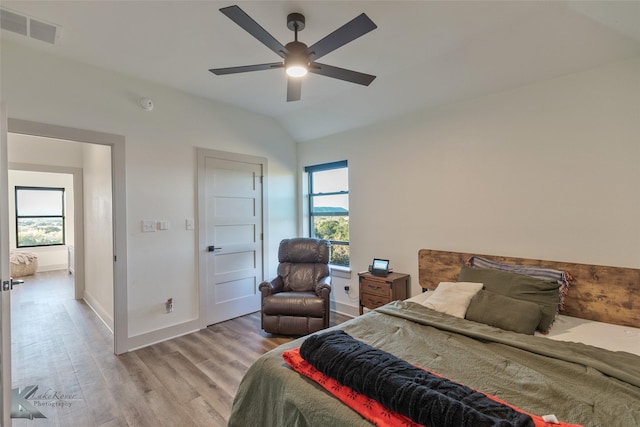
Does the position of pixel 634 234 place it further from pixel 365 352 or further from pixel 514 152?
Result: pixel 365 352

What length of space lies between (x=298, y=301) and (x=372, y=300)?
84 centimetres

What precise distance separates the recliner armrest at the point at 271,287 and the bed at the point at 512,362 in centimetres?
151

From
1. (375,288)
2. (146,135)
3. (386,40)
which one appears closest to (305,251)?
(375,288)

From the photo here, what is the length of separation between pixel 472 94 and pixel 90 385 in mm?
4362

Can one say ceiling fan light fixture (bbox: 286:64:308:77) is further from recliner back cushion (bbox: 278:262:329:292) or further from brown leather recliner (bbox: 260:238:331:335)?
recliner back cushion (bbox: 278:262:329:292)

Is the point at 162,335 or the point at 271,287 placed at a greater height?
the point at 271,287

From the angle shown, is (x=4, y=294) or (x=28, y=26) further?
(x=28, y=26)

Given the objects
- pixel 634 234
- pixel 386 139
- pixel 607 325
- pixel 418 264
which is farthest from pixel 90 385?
pixel 634 234

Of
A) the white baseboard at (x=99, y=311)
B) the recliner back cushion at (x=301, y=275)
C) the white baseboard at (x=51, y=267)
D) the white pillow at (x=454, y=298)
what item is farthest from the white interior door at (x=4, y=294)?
the white baseboard at (x=51, y=267)

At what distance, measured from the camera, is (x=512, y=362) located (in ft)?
4.86

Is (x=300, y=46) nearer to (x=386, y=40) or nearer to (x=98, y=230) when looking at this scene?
(x=386, y=40)

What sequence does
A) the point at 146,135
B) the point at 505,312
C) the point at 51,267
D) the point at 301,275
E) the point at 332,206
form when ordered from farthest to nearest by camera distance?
the point at 51,267
the point at 332,206
the point at 301,275
the point at 146,135
the point at 505,312

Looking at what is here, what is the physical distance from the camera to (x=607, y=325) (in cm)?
209

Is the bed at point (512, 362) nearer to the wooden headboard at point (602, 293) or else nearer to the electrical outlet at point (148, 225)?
the wooden headboard at point (602, 293)
